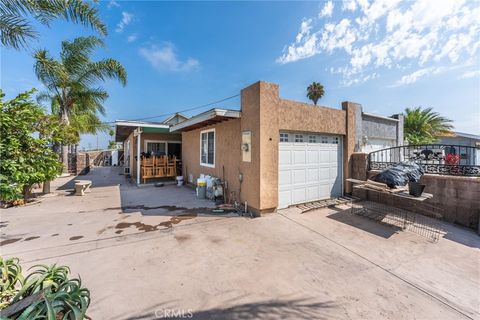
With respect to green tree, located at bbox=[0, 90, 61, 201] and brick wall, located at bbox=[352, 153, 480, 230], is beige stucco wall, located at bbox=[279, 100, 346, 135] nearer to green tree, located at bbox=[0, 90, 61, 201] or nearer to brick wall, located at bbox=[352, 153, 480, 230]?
brick wall, located at bbox=[352, 153, 480, 230]

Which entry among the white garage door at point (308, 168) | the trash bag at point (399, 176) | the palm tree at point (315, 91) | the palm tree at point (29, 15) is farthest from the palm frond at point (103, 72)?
the palm tree at point (315, 91)

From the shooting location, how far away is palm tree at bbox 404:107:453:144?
15658 mm

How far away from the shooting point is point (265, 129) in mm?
5637

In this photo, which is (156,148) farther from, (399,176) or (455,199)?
(455,199)

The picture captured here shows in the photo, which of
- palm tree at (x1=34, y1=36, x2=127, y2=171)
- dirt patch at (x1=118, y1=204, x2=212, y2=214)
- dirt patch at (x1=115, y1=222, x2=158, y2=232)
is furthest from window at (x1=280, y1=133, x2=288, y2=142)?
palm tree at (x1=34, y1=36, x2=127, y2=171)

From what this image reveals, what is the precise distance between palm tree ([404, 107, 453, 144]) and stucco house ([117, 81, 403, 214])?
35.0ft

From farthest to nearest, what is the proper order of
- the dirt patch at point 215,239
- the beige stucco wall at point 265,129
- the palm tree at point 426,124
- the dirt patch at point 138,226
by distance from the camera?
1. the palm tree at point 426,124
2. the beige stucco wall at point 265,129
3. the dirt patch at point 138,226
4. the dirt patch at point 215,239

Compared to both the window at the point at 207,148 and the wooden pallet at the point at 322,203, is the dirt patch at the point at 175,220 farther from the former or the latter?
the wooden pallet at the point at 322,203

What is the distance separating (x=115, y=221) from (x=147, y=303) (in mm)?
3600

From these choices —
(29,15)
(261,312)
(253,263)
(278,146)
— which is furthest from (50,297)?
(29,15)

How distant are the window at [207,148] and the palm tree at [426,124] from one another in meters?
16.2

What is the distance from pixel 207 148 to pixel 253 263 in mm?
6106

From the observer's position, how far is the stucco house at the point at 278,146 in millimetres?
5707

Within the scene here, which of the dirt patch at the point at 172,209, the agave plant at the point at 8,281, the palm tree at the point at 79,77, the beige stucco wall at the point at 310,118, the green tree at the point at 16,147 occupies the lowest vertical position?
the dirt patch at the point at 172,209
